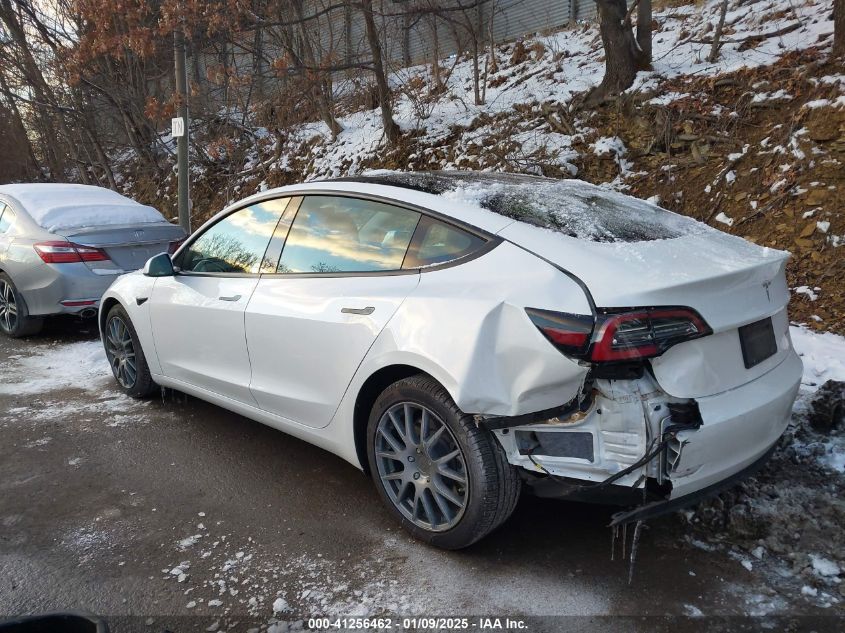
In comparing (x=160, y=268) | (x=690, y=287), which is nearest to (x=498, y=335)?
(x=690, y=287)

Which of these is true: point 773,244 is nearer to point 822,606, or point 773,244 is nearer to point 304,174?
point 822,606

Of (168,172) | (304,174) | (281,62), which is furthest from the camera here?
(168,172)

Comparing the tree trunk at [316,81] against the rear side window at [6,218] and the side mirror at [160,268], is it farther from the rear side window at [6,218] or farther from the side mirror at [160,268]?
the side mirror at [160,268]

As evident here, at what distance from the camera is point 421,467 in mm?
2855

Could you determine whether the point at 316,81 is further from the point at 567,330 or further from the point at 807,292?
the point at 567,330

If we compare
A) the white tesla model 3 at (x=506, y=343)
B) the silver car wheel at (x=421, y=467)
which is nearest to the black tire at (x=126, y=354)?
the white tesla model 3 at (x=506, y=343)

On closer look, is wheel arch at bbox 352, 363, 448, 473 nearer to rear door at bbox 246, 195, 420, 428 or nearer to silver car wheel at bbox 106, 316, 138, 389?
rear door at bbox 246, 195, 420, 428

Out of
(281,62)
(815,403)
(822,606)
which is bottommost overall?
(822,606)

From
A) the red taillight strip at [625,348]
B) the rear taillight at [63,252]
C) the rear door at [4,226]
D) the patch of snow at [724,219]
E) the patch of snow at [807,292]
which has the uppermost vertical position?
the rear door at [4,226]

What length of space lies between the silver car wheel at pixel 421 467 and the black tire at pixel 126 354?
249 centimetres

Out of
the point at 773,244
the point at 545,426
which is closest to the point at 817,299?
the point at 773,244

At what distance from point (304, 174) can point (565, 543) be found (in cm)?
1167

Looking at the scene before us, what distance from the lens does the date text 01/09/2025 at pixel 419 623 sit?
238 centimetres

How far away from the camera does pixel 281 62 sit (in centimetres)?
1012
